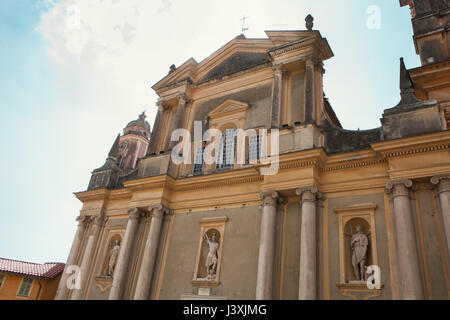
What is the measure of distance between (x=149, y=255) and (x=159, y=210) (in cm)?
171

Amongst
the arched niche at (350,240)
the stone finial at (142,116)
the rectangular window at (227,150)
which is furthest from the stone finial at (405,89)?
→ the stone finial at (142,116)

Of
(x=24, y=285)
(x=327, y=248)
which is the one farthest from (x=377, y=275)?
(x=24, y=285)

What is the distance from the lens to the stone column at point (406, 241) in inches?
328

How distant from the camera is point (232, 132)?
1495 cm

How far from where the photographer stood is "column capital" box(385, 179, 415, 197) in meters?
9.48

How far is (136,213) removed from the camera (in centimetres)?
1439

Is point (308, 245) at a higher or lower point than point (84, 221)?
lower

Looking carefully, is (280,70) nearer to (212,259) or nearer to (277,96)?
(277,96)

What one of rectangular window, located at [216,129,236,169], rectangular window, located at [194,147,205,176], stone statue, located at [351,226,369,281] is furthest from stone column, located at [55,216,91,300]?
stone statue, located at [351,226,369,281]

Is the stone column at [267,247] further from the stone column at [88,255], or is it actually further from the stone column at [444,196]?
the stone column at [88,255]

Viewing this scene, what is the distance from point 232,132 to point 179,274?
5995mm

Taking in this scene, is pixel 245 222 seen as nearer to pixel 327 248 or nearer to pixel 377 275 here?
pixel 327 248

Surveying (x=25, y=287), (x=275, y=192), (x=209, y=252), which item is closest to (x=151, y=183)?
(x=209, y=252)
